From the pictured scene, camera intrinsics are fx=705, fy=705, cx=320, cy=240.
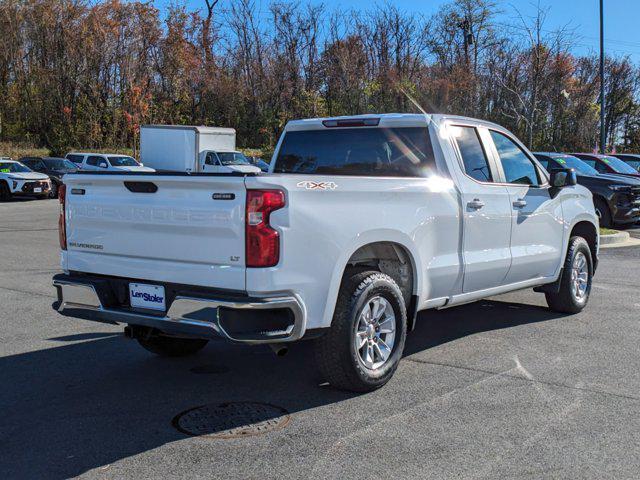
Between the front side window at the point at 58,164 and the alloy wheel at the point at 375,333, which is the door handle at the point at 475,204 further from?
the front side window at the point at 58,164

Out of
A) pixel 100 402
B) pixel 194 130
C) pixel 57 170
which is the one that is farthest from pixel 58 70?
pixel 100 402

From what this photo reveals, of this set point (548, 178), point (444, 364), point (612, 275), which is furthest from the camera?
point (612, 275)

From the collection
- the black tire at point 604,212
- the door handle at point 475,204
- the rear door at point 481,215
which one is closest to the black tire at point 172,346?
the rear door at point 481,215

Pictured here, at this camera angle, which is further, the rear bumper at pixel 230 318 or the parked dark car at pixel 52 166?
the parked dark car at pixel 52 166

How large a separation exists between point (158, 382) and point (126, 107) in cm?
3951

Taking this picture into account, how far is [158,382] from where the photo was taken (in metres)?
5.31

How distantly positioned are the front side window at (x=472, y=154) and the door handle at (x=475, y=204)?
0.86 ft

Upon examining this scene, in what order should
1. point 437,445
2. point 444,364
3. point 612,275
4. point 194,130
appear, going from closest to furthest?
point 437,445, point 444,364, point 612,275, point 194,130

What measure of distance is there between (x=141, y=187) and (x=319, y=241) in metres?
1.25

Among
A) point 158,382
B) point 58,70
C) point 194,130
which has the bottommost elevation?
point 158,382

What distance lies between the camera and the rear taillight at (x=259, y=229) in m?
4.23

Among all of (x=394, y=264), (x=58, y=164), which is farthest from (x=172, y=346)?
(x=58, y=164)

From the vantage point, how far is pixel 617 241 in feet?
48.7

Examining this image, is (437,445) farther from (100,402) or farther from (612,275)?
(612,275)
